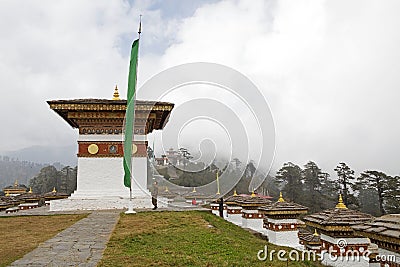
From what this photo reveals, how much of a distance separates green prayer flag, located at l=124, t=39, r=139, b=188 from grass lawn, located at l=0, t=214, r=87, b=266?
258 centimetres

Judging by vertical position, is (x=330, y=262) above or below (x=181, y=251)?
below

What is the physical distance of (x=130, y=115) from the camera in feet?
39.2

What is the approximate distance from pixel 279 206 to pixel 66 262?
23.9 ft

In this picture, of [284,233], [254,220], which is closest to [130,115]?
[254,220]

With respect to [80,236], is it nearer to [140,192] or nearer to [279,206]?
[279,206]

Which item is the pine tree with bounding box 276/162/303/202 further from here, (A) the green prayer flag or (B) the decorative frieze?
(A) the green prayer flag

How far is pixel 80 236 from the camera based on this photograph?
7422mm

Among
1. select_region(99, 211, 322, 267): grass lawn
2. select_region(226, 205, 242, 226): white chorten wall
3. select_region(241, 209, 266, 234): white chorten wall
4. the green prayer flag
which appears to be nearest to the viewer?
select_region(99, 211, 322, 267): grass lawn

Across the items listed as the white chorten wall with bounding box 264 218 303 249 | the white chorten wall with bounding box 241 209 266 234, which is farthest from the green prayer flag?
the white chorten wall with bounding box 264 218 303 249

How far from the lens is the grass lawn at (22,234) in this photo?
5.83 metres

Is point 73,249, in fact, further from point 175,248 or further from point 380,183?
point 380,183

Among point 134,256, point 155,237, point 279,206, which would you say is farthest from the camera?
point 279,206

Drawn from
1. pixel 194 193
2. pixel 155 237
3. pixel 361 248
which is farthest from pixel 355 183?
pixel 155 237

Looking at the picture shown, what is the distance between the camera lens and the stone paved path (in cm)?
510
